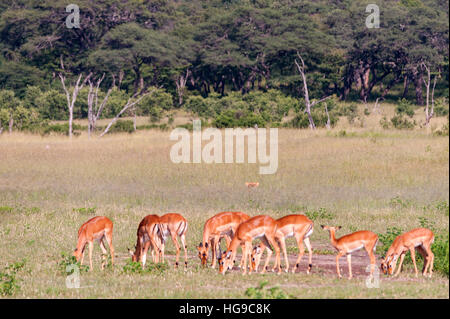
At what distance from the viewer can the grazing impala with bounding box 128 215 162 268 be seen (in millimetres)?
9086

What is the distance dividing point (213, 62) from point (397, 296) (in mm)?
38642

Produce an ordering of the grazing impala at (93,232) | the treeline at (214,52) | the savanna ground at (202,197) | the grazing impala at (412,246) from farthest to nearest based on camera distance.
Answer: the treeline at (214,52) → the grazing impala at (93,232) → the grazing impala at (412,246) → the savanna ground at (202,197)

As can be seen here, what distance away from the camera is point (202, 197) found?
17297 mm

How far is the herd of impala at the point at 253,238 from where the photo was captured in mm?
8484

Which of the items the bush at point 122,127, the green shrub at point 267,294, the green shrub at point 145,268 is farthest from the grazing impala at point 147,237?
the bush at point 122,127

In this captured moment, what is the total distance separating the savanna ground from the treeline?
14258 mm

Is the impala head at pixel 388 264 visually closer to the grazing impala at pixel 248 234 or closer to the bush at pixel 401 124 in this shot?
the grazing impala at pixel 248 234

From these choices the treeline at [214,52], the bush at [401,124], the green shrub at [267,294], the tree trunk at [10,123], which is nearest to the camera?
the green shrub at [267,294]

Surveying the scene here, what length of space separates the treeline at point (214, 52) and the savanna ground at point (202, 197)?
561 inches

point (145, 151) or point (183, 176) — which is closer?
point (183, 176)
